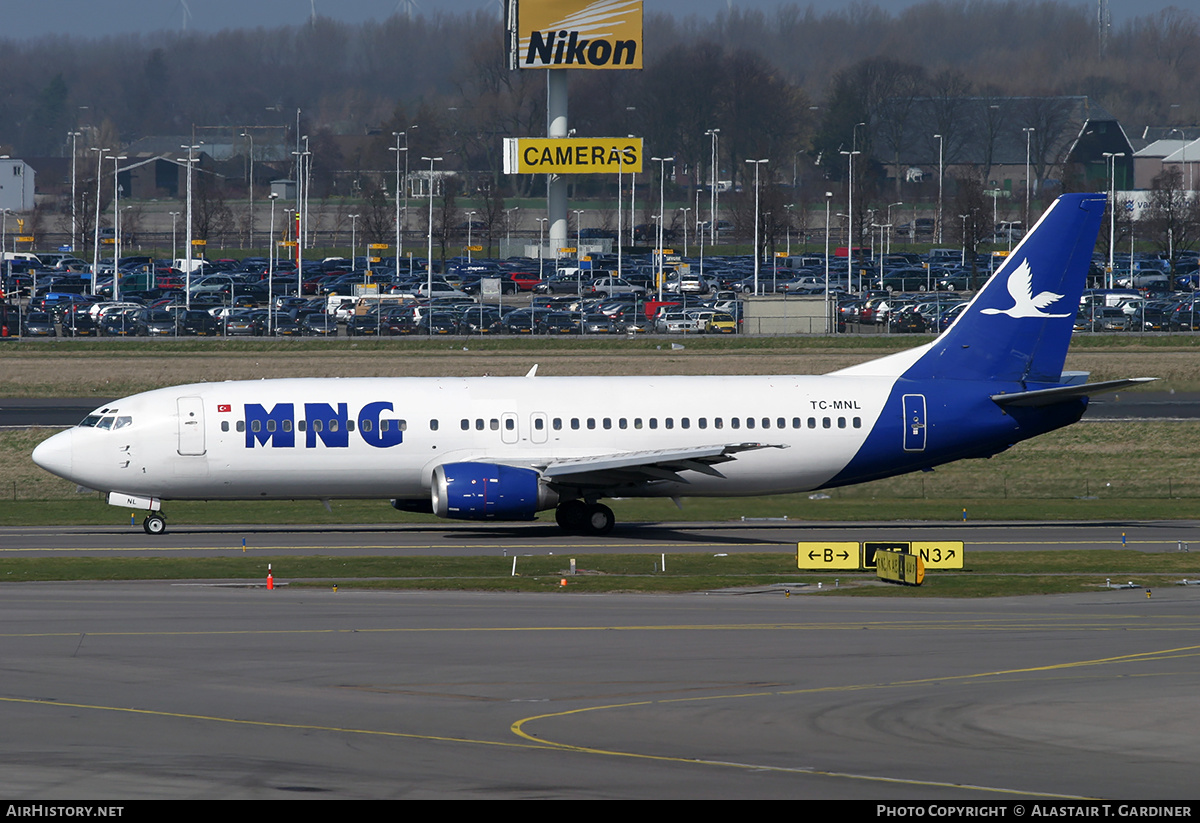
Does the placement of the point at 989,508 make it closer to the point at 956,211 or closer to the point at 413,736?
the point at 413,736

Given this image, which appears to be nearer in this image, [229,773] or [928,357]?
[229,773]

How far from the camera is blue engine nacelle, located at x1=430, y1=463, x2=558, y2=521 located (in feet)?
129

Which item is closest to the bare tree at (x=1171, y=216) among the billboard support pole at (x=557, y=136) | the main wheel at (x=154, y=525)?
the billboard support pole at (x=557, y=136)

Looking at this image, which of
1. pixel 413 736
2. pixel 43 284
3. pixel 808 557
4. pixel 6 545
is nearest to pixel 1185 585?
pixel 808 557

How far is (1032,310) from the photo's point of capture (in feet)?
143

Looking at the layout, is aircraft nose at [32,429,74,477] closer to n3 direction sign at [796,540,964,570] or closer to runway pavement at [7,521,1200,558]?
runway pavement at [7,521,1200,558]

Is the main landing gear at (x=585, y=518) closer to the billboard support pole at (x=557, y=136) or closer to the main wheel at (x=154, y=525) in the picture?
the main wheel at (x=154, y=525)

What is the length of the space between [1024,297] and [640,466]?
1307 centimetres

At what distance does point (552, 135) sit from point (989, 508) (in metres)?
119

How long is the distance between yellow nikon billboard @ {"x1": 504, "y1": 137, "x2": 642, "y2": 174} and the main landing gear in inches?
4434

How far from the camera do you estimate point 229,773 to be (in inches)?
655

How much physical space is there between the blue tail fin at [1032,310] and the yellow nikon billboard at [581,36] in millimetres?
111967

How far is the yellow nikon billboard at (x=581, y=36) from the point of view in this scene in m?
151

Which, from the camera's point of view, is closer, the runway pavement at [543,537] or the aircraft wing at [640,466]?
the runway pavement at [543,537]
